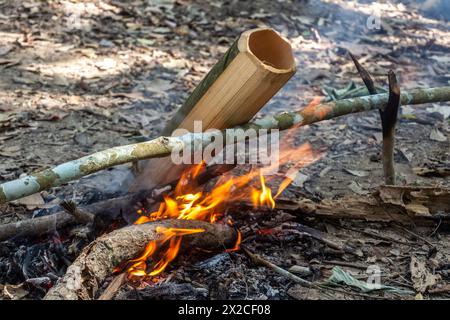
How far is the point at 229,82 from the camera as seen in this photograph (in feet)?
11.3

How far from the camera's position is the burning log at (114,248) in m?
2.97

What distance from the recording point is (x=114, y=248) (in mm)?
3293

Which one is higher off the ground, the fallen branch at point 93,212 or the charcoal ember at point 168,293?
the charcoal ember at point 168,293

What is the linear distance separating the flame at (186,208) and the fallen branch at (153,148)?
0.60 meters

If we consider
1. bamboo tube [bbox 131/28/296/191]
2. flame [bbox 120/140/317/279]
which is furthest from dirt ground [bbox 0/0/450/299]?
bamboo tube [bbox 131/28/296/191]

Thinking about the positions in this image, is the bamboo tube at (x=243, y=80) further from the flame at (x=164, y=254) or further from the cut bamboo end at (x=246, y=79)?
the flame at (x=164, y=254)

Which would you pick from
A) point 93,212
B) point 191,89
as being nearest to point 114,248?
point 93,212

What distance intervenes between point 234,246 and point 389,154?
158cm

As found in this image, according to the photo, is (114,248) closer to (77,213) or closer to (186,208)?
(77,213)

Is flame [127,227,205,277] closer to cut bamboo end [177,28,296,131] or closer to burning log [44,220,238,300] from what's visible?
burning log [44,220,238,300]

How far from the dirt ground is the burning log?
0.50 feet

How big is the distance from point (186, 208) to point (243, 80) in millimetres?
1186

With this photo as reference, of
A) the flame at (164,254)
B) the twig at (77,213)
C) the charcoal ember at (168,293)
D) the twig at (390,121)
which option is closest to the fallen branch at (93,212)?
the twig at (77,213)
